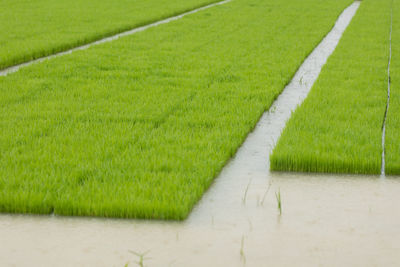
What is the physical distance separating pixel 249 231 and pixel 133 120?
2.26 m

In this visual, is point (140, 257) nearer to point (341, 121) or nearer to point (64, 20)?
point (341, 121)

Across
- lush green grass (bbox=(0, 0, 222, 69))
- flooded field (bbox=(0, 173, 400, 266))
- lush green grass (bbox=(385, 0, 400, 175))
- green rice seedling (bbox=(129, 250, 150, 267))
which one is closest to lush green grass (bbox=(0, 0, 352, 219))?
flooded field (bbox=(0, 173, 400, 266))

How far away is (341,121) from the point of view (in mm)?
4988

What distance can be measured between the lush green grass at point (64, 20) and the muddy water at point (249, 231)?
539 centimetres

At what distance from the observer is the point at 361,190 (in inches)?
144

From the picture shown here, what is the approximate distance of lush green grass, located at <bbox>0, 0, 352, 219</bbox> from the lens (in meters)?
3.39

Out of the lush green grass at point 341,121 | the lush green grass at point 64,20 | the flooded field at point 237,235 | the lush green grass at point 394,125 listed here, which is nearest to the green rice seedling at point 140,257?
the flooded field at point 237,235

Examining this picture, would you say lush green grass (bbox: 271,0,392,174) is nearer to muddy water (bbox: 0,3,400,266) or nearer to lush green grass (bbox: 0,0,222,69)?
muddy water (bbox: 0,3,400,266)

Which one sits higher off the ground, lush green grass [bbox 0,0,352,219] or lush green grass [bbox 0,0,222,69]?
lush green grass [bbox 0,0,222,69]

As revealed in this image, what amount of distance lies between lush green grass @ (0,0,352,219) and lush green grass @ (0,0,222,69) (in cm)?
83

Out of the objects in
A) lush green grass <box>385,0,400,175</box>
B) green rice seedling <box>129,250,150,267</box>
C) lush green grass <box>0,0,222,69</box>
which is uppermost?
lush green grass <box>0,0,222,69</box>

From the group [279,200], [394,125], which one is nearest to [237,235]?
[279,200]

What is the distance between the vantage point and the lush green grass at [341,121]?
3.97 meters

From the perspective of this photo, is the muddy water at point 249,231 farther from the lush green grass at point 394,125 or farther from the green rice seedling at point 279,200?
the lush green grass at point 394,125
